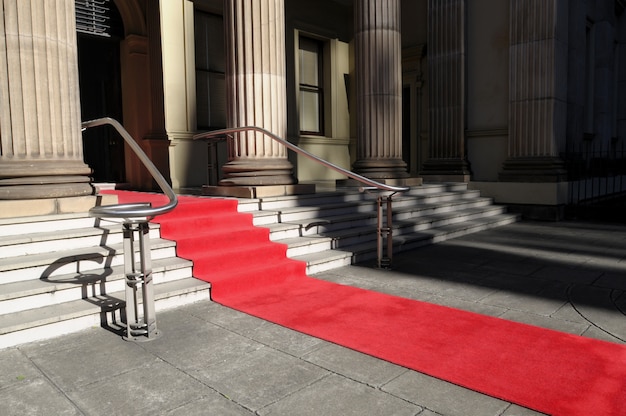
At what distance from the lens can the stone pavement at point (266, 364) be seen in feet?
8.66

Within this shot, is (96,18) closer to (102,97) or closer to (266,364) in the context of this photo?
(102,97)

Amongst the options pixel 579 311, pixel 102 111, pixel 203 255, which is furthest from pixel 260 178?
pixel 102 111

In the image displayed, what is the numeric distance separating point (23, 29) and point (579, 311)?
5575mm

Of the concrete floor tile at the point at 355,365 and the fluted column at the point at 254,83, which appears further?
the fluted column at the point at 254,83

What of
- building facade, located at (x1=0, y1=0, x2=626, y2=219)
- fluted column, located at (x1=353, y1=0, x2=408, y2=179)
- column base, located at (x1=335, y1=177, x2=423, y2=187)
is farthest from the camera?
column base, located at (x1=335, y1=177, x2=423, y2=187)

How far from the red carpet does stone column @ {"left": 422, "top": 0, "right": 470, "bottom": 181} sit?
672cm

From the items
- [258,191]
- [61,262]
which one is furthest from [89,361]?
[258,191]

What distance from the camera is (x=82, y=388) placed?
2859 mm

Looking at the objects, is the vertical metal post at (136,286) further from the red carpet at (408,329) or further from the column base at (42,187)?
the column base at (42,187)

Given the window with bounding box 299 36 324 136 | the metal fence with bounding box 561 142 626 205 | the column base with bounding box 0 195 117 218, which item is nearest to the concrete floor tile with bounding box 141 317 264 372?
the column base with bounding box 0 195 117 218

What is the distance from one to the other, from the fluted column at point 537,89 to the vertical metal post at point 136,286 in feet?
29.0

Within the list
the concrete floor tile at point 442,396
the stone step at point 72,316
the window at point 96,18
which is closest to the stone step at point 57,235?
the stone step at point 72,316

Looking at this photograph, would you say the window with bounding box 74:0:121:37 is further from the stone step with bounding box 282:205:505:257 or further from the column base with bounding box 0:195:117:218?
the stone step with bounding box 282:205:505:257

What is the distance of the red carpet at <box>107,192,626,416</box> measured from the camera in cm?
279
